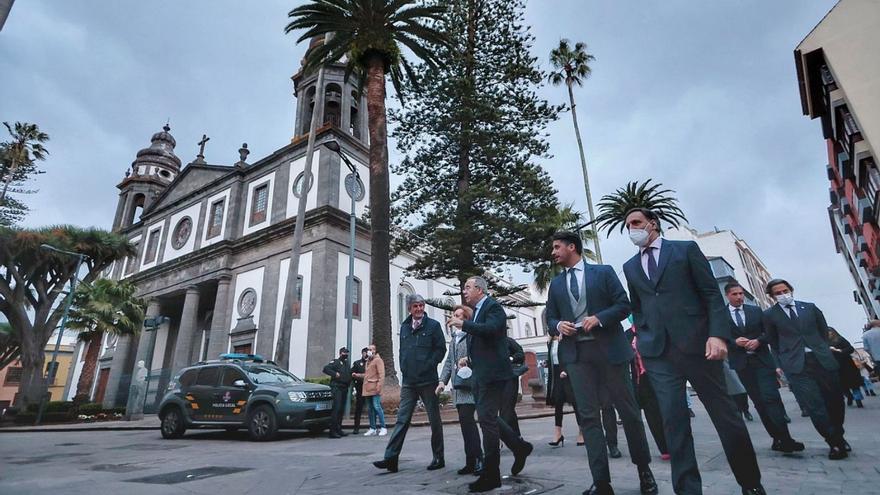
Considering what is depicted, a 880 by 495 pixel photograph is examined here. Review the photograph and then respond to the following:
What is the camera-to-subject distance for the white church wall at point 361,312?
68.6 feet

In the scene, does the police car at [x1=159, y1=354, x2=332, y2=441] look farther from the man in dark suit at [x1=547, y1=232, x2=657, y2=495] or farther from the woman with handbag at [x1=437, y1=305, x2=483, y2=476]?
the man in dark suit at [x1=547, y1=232, x2=657, y2=495]

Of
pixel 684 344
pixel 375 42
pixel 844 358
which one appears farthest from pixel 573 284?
pixel 375 42

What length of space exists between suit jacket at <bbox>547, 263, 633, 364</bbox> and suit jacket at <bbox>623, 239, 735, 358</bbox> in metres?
0.25

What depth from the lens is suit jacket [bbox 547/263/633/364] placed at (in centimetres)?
330

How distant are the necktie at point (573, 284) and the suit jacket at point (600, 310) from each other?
0.14 feet

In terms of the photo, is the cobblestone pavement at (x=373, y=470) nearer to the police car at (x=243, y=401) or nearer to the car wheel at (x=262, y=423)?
the car wheel at (x=262, y=423)

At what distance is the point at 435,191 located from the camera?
20188mm

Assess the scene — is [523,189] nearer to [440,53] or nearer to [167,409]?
[440,53]

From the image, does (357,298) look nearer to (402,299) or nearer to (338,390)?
(402,299)

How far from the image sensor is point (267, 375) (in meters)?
10.7

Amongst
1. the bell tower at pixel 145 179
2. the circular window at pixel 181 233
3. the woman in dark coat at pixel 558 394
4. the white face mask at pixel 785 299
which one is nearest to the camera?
the white face mask at pixel 785 299

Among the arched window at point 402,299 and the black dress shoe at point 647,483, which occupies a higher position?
the arched window at point 402,299

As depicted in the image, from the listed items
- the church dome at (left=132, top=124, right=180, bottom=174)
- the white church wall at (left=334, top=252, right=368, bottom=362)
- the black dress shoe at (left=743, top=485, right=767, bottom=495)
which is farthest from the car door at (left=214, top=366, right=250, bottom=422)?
the church dome at (left=132, top=124, right=180, bottom=174)

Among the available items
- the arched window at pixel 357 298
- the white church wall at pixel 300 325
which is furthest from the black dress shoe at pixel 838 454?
the arched window at pixel 357 298
